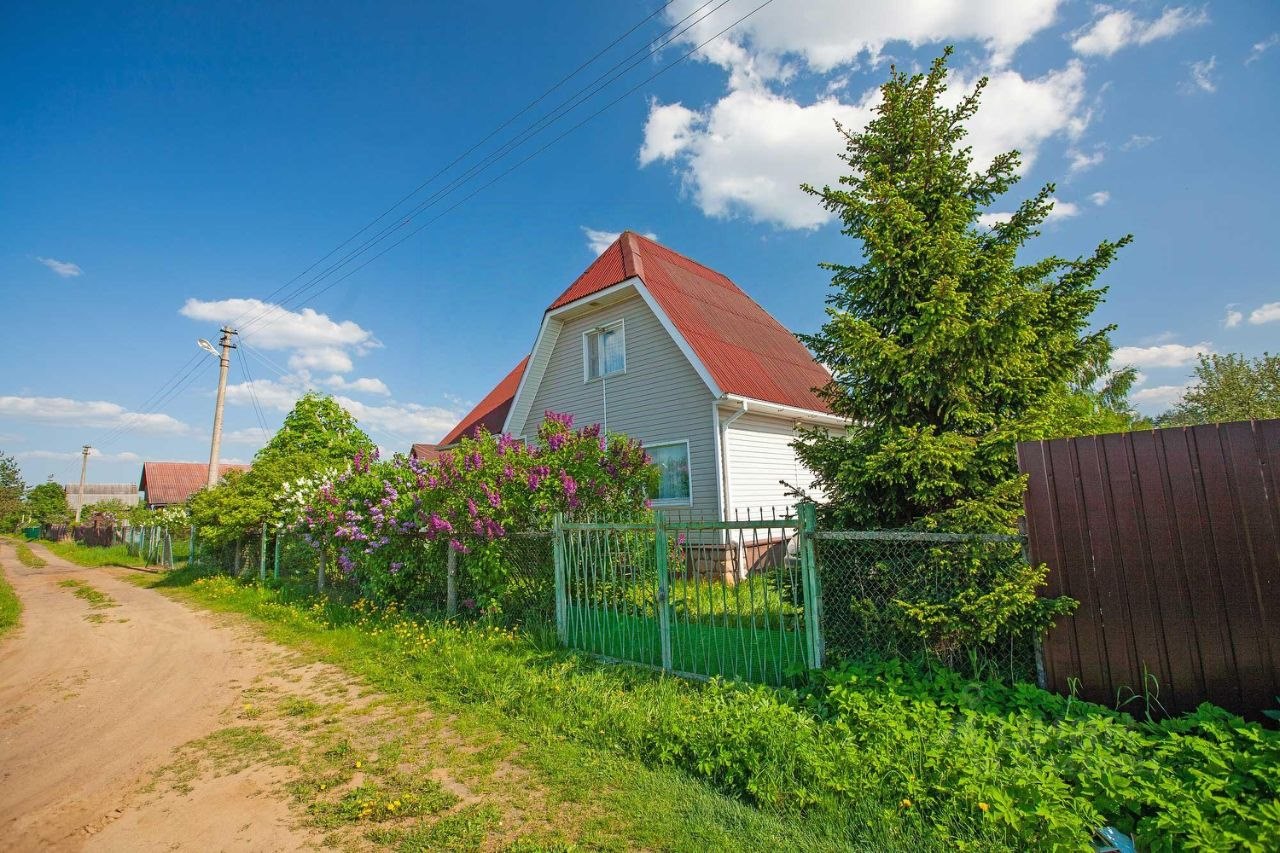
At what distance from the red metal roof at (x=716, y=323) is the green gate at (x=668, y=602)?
5.34 metres

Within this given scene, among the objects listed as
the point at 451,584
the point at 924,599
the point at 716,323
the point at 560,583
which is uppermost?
the point at 716,323

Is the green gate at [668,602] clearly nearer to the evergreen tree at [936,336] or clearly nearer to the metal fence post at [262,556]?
the evergreen tree at [936,336]

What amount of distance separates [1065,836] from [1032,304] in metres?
3.39

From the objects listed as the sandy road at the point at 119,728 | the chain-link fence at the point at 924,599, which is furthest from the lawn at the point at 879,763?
the sandy road at the point at 119,728

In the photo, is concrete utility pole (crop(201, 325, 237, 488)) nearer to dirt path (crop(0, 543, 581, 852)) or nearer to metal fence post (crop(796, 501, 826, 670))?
dirt path (crop(0, 543, 581, 852))

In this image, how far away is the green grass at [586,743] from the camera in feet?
9.79

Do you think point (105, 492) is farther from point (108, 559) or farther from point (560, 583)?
point (560, 583)

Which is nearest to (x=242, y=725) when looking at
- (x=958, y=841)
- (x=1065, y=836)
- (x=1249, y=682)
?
(x=958, y=841)

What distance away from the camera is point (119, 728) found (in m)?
5.08

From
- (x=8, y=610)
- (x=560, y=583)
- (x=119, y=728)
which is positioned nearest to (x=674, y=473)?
(x=560, y=583)

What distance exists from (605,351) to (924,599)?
1058cm

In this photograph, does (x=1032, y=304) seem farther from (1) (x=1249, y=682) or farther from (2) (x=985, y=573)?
(1) (x=1249, y=682)

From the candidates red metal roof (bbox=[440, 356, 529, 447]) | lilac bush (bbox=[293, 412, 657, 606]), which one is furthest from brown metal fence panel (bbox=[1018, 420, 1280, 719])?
red metal roof (bbox=[440, 356, 529, 447])

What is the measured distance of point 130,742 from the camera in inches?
187
